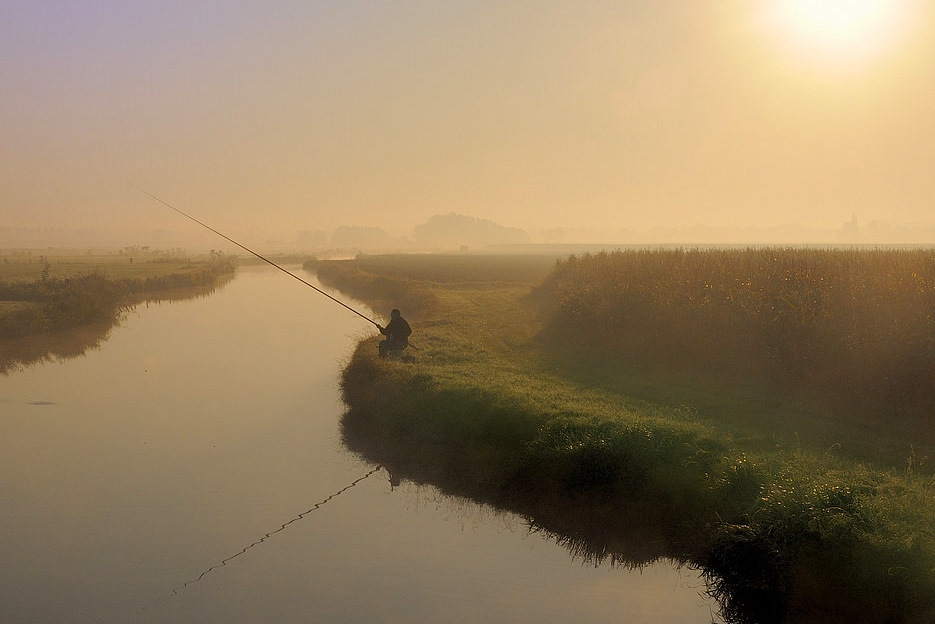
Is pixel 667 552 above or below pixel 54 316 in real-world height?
above

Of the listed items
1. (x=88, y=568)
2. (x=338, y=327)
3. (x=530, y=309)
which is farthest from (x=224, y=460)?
(x=338, y=327)

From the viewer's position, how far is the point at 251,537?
11.3 metres

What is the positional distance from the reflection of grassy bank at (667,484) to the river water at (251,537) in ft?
2.13

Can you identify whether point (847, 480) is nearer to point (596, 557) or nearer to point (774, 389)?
point (596, 557)

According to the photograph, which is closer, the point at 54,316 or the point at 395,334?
the point at 395,334

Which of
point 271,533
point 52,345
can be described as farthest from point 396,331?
point 52,345

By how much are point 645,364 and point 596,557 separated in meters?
10.4

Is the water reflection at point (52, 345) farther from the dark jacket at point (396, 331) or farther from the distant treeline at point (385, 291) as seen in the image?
the dark jacket at point (396, 331)

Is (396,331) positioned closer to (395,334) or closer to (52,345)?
(395,334)

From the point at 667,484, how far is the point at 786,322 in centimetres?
885

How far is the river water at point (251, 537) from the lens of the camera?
30.1ft

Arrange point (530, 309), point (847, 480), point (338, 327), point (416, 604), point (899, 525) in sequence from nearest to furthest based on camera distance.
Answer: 1. point (899, 525)
2. point (416, 604)
3. point (847, 480)
4. point (530, 309)
5. point (338, 327)

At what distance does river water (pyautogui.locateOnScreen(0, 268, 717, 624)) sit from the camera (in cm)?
918

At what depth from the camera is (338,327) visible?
40.7 metres
